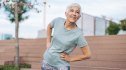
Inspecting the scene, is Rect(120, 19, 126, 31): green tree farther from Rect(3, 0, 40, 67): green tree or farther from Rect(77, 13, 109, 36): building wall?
Rect(3, 0, 40, 67): green tree

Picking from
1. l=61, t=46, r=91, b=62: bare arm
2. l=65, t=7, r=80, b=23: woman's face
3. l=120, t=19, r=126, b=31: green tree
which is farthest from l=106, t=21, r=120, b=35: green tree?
l=65, t=7, r=80, b=23: woman's face

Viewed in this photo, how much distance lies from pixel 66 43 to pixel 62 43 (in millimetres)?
44

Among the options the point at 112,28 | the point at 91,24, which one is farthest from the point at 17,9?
the point at 112,28

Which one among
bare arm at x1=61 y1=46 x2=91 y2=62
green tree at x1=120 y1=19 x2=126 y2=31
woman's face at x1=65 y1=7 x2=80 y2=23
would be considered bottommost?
bare arm at x1=61 y1=46 x2=91 y2=62

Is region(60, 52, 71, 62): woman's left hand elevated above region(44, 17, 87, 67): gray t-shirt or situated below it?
below

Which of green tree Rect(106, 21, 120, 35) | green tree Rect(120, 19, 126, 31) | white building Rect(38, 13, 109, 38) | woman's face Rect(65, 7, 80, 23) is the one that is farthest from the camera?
green tree Rect(106, 21, 120, 35)

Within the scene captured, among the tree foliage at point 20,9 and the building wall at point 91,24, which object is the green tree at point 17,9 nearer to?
the tree foliage at point 20,9

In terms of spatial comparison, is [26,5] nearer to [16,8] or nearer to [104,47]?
[16,8]

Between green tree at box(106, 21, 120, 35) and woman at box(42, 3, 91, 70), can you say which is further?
green tree at box(106, 21, 120, 35)

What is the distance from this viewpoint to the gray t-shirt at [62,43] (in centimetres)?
382

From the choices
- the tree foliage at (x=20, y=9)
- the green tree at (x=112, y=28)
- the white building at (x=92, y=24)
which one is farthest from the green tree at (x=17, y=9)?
the green tree at (x=112, y=28)

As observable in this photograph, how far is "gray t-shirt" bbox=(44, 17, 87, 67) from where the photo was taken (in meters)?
3.82

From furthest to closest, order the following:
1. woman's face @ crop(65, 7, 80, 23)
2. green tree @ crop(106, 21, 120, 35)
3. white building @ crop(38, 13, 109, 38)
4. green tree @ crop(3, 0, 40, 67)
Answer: green tree @ crop(106, 21, 120, 35) → white building @ crop(38, 13, 109, 38) → green tree @ crop(3, 0, 40, 67) → woman's face @ crop(65, 7, 80, 23)

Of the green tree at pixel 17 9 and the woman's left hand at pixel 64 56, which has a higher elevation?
the green tree at pixel 17 9
